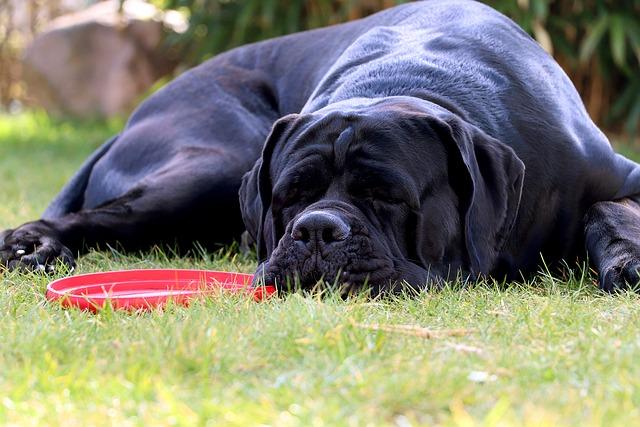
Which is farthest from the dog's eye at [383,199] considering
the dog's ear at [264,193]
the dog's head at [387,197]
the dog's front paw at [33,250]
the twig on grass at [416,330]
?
the dog's front paw at [33,250]

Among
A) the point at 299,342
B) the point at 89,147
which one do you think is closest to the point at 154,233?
the point at 299,342

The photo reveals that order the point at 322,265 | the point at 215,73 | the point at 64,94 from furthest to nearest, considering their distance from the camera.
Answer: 1. the point at 64,94
2. the point at 215,73
3. the point at 322,265

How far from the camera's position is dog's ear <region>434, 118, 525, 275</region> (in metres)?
3.05

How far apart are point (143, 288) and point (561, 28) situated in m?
5.98

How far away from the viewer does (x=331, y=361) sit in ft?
7.30

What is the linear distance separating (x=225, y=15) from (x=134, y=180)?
4.88m

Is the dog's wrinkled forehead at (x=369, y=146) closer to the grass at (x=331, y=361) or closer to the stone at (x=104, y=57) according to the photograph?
the grass at (x=331, y=361)

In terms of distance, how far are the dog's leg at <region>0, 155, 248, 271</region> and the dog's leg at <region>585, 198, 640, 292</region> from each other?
141 centimetres

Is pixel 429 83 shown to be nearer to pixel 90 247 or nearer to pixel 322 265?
pixel 322 265

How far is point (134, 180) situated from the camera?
13.9 ft

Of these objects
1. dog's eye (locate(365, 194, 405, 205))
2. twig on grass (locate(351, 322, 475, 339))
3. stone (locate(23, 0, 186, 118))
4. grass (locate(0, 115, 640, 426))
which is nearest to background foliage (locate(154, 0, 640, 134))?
stone (locate(23, 0, 186, 118))

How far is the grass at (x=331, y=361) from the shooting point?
1.93m

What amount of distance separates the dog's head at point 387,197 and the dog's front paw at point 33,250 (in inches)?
32.8

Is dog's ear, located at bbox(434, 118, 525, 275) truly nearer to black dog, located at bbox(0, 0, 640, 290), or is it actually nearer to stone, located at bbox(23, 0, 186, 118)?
black dog, located at bbox(0, 0, 640, 290)
